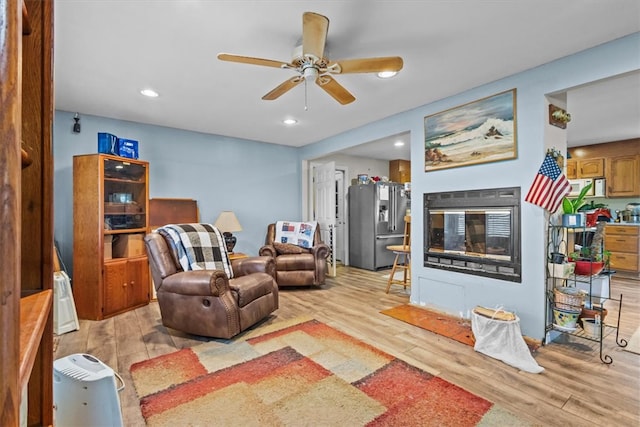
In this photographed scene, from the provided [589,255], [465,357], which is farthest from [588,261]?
[465,357]

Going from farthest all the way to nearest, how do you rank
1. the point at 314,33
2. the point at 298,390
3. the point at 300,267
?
1. the point at 300,267
2. the point at 298,390
3. the point at 314,33

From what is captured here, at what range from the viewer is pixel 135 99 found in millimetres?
3225

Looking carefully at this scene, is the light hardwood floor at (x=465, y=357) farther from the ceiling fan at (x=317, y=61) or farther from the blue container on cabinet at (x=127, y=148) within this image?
the ceiling fan at (x=317, y=61)

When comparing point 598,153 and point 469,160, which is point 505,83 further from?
point 598,153

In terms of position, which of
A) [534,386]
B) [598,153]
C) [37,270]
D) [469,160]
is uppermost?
[598,153]

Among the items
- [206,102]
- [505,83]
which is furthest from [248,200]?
[505,83]

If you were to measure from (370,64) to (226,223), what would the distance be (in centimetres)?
316

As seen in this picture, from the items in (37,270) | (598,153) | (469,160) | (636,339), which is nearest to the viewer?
(37,270)

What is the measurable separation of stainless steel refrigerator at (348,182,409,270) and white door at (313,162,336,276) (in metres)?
0.93

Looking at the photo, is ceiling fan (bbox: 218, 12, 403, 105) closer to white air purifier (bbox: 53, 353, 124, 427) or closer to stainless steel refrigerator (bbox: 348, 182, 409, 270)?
white air purifier (bbox: 53, 353, 124, 427)

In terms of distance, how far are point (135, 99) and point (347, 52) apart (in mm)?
2356

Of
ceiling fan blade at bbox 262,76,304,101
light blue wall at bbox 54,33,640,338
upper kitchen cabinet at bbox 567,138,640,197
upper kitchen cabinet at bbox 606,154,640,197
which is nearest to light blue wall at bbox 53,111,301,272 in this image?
light blue wall at bbox 54,33,640,338

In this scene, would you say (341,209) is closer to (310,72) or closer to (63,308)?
(310,72)

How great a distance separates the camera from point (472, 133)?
303 cm
